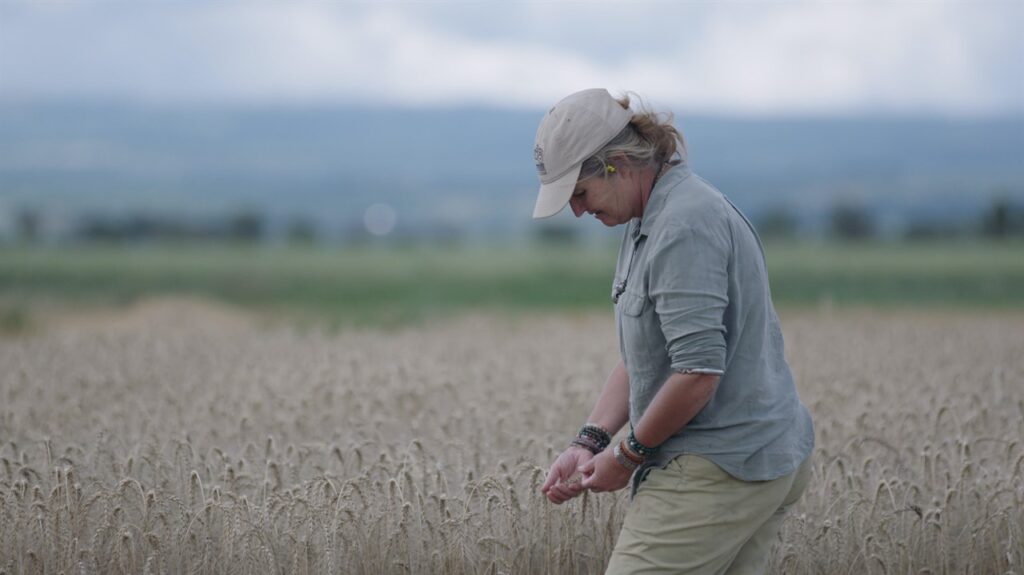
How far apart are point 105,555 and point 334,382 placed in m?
4.36

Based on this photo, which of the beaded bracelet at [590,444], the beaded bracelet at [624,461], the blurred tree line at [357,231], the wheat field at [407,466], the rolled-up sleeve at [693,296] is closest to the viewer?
the rolled-up sleeve at [693,296]

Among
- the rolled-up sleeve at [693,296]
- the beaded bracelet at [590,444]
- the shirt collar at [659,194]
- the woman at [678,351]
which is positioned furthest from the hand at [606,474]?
the shirt collar at [659,194]

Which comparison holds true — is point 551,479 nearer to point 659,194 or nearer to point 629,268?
point 629,268

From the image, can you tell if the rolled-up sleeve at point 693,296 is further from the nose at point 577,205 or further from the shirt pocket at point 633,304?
the nose at point 577,205

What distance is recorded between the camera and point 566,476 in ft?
15.2

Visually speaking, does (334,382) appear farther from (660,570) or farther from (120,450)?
(660,570)

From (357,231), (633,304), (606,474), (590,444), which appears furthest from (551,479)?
(357,231)

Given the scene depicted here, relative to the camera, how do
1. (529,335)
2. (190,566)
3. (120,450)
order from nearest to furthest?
(190,566) → (120,450) → (529,335)

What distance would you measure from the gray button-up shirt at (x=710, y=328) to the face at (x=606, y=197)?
0.31 ft

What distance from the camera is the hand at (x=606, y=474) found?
169 inches

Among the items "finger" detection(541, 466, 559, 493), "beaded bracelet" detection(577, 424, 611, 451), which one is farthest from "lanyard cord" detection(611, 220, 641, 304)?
"finger" detection(541, 466, 559, 493)

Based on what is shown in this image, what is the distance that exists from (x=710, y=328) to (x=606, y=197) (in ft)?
2.11

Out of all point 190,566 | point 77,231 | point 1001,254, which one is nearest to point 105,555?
point 190,566

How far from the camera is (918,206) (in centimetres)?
9838
